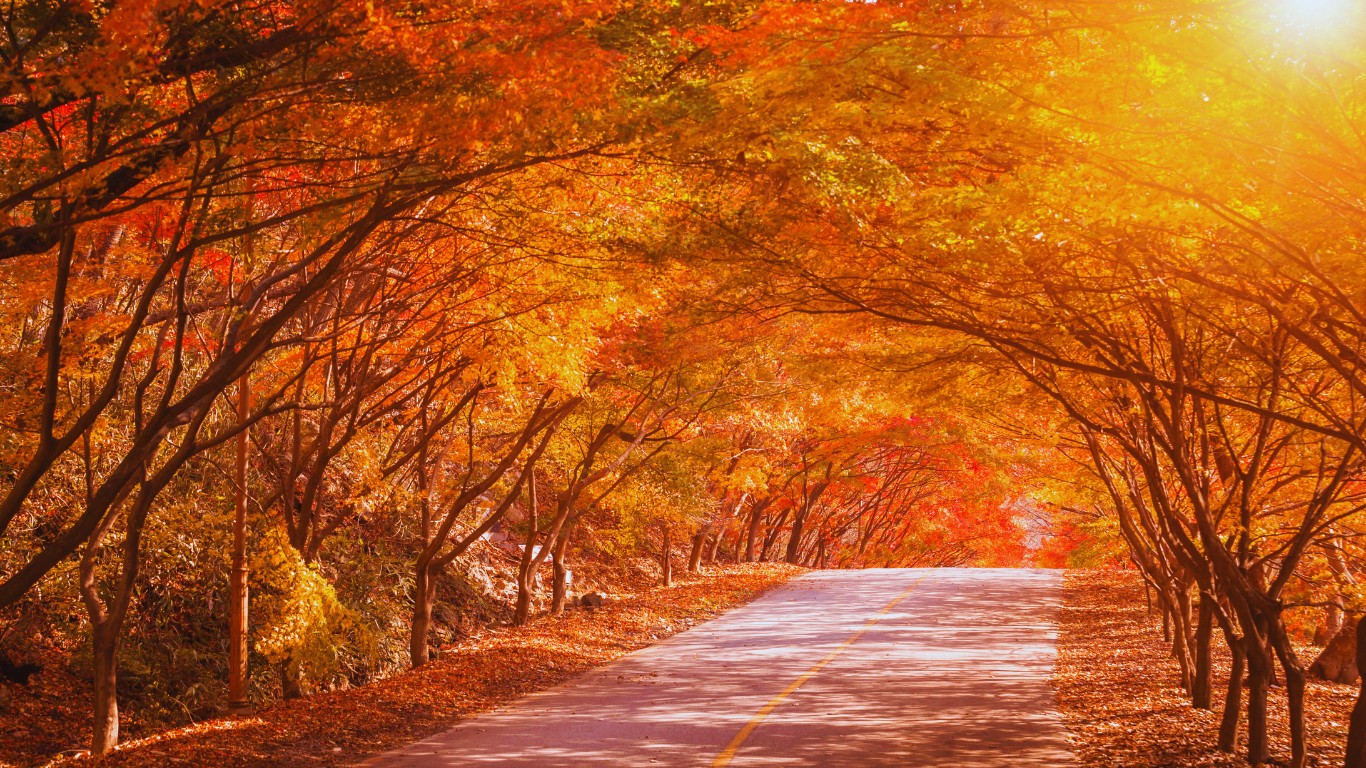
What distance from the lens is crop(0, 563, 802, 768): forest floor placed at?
10.1m

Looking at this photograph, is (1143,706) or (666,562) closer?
(1143,706)

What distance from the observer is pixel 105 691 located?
10.8m

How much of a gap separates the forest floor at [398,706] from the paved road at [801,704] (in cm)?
54

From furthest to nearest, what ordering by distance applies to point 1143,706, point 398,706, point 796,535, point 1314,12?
point 796,535 < point 1143,706 < point 398,706 < point 1314,12

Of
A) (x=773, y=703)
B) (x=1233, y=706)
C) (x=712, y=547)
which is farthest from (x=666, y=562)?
(x=1233, y=706)

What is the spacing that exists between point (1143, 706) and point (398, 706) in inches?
342

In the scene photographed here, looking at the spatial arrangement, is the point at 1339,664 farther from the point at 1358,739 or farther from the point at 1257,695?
the point at 1358,739

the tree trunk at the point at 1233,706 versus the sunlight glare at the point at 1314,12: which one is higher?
the sunlight glare at the point at 1314,12

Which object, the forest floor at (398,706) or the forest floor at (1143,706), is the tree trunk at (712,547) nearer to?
the forest floor at (398,706)

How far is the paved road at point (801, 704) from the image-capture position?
10.3m

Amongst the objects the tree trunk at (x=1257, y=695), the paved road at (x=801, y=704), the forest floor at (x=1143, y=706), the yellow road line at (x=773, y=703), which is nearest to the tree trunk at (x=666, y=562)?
the paved road at (x=801, y=704)

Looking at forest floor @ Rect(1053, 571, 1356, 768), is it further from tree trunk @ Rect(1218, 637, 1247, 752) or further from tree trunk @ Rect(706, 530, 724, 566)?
tree trunk @ Rect(706, 530, 724, 566)

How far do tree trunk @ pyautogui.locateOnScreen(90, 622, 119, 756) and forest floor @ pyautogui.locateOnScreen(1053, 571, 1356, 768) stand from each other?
29.5 feet

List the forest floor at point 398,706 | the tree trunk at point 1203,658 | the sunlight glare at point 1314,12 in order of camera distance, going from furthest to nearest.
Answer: the tree trunk at point 1203,658 < the forest floor at point 398,706 < the sunlight glare at point 1314,12
